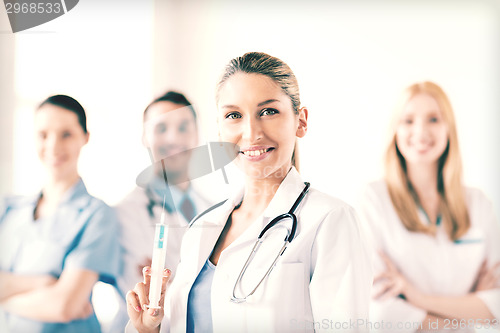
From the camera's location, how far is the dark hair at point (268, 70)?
1.22 m

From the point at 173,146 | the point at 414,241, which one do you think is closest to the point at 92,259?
the point at 173,146

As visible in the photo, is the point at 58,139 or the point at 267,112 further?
the point at 58,139

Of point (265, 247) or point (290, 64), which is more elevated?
point (290, 64)

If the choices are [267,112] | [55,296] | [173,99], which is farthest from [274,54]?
[55,296]

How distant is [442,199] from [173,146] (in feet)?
2.51

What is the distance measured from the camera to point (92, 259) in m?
1.26

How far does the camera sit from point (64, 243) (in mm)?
1266

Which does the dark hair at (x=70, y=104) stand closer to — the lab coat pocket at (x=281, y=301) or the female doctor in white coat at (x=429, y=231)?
the lab coat pocket at (x=281, y=301)

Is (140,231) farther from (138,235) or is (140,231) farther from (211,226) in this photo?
(211,226)

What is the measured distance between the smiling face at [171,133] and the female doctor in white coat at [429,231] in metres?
0.52

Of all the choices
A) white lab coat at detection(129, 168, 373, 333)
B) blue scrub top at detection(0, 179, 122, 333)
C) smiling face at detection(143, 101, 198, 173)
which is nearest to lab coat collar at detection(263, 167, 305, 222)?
white lab coat at detection(129, 168, 373, 333)

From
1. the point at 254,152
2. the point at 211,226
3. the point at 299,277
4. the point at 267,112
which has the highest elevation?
the point at 267,112

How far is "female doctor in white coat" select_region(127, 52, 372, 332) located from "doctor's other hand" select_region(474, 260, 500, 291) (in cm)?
33

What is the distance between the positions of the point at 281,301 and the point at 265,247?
14 cm
